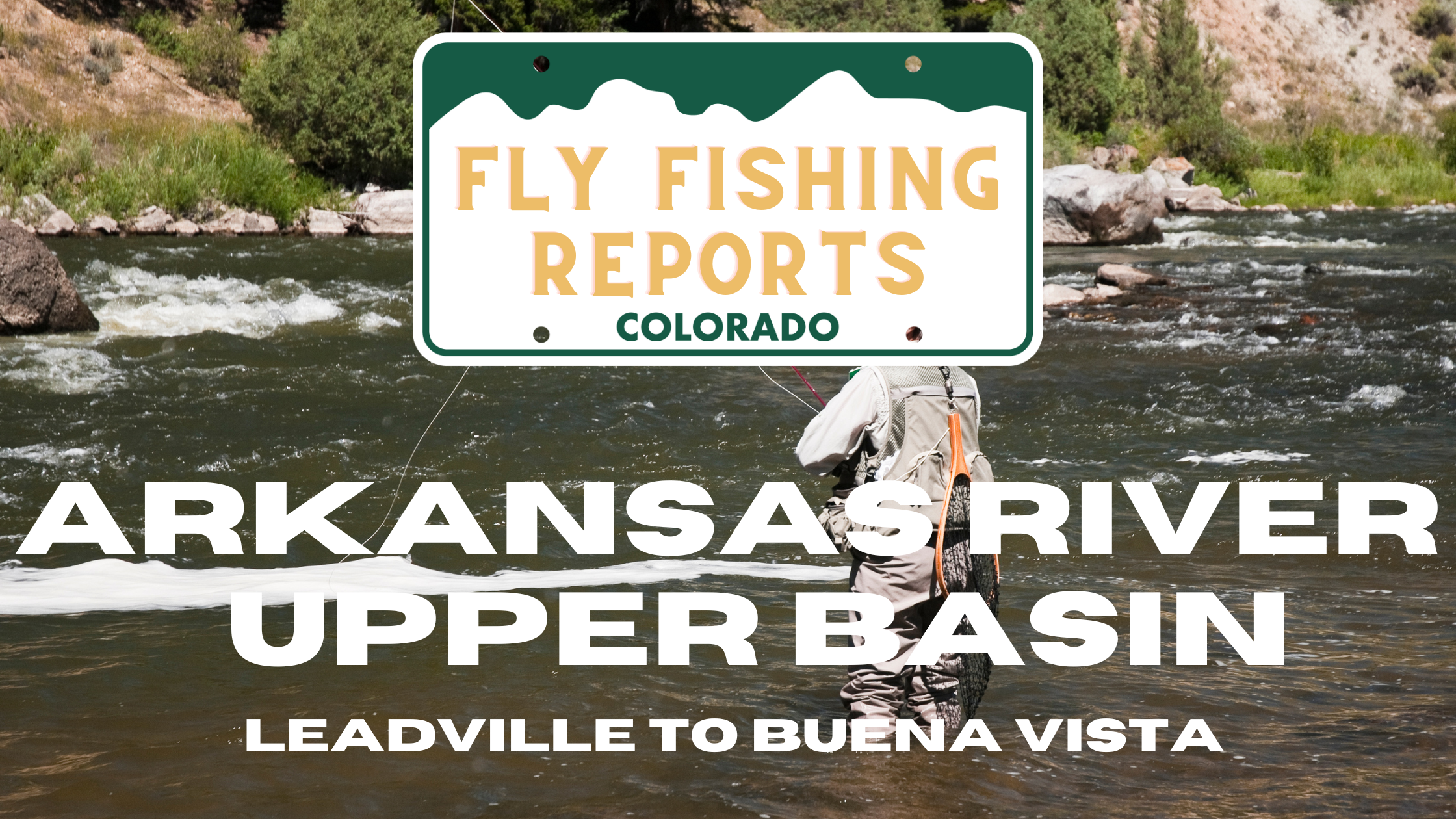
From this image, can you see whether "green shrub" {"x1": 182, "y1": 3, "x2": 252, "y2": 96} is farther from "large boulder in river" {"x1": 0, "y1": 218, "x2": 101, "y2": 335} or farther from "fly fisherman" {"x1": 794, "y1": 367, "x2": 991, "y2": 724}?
"fly fisherman" {"x1": 794, "y1": 367, "x2": 991, "y2": 724}

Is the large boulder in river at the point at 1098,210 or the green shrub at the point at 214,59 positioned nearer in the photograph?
the large boulder in river at the point at 1098,210

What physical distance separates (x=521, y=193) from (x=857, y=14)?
173 ft

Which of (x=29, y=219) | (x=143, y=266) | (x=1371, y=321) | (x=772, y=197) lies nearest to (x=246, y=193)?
(x=29, y=219)

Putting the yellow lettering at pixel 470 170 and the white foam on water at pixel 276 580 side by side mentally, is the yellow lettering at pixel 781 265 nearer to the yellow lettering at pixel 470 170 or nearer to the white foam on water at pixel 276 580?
the yellow lettering at pixel 470 170

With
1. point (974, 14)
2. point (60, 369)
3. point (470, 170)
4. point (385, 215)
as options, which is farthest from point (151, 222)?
point (974, 14)

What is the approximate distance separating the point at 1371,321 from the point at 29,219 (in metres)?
21.9

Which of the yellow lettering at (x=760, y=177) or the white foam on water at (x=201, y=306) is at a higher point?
the yellow lettering at (x=760, y=177)

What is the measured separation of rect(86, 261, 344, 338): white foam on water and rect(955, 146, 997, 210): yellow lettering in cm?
1345

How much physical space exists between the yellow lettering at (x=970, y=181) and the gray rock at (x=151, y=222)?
87.7 feet

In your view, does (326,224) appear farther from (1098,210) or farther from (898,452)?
(898,452)

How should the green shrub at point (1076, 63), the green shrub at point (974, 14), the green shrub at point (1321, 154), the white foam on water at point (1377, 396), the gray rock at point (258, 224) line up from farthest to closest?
the green shrub at point (974, 14) < the green shrub at point (1076, 63) < the green shrub at point (1321, 154) < the gray rock at point (258, 224) < the white foam on water at point (1377, 396)

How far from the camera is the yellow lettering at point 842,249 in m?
1.96

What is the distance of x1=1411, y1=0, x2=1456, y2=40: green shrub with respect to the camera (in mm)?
68750

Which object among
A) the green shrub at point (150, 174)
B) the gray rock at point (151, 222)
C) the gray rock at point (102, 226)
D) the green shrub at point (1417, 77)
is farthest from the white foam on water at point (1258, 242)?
the green shrub at point (1417, 77)
